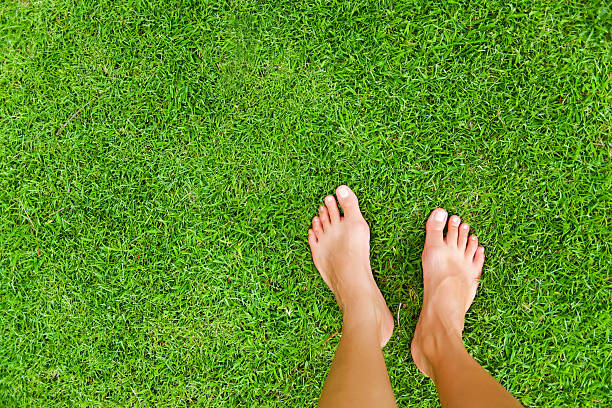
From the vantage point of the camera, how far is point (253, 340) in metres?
2.41

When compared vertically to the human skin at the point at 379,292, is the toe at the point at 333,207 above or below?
above

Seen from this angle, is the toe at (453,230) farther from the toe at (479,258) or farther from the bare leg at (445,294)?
the toe at (479,258)

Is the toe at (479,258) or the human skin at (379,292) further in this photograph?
the toe at (479,258)

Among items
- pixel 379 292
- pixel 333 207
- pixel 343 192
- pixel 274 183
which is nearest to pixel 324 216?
pixel 333 207

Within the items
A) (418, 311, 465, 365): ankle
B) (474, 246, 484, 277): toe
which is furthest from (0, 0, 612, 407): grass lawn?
(418, 311, 465, 365): ankle

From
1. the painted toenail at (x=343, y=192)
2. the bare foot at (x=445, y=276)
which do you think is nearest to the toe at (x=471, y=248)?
the bare foot at (x=445, y=276)

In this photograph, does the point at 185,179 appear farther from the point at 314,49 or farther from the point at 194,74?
the point at 314,49

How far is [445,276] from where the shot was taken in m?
2.26

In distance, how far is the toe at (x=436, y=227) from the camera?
7.52ft

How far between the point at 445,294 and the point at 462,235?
0.37 metres

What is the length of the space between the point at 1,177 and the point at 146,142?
3.39ft

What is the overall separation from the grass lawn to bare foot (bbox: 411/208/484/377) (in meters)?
0.08

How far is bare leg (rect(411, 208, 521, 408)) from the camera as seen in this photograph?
2.03 meters

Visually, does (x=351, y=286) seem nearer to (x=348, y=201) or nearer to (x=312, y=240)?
(x=312, y=240)
